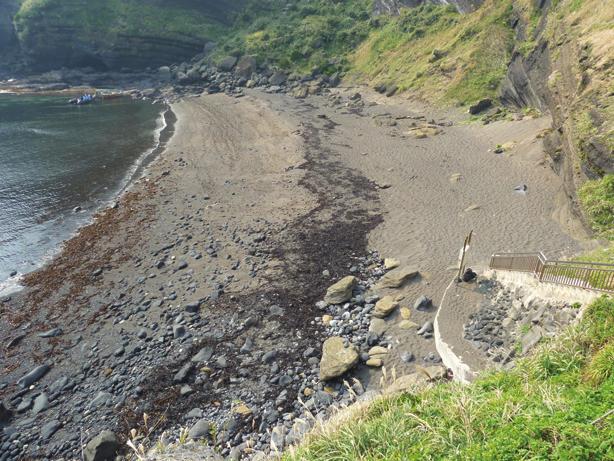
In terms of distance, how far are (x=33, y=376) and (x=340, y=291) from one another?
1285 centimetres

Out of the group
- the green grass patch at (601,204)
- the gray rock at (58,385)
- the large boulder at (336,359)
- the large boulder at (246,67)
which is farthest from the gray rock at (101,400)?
the large boulder at (246,67)

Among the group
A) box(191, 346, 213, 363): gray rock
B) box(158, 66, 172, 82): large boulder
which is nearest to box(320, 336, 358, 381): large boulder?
box(191, 346, 213, 363): gray rock

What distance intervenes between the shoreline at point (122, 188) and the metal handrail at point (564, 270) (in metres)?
24.7

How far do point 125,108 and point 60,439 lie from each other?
2457 inches

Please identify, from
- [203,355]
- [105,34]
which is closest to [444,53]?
[203,355]

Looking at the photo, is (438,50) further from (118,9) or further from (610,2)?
(118,9)

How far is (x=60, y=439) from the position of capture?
1291cm

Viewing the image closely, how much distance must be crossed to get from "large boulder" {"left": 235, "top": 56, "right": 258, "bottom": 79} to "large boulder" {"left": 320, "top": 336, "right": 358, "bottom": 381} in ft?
220

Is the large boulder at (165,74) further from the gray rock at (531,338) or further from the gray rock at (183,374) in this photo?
the gray rock at (531,338)

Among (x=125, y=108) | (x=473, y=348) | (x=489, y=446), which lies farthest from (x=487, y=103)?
(x=125, y=108)

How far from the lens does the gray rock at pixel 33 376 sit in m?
15.4

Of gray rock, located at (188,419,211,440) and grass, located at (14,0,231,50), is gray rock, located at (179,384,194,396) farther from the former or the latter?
grass, located at (14,0,231,50)

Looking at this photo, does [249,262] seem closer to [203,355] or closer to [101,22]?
[203,355]

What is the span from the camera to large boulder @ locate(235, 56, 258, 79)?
71.6m
